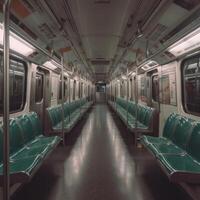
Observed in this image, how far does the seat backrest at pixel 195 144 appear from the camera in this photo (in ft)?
8.95

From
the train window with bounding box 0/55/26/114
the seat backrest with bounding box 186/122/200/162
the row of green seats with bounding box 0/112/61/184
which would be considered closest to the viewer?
the row of green seats with bounding box 0/112/61/184

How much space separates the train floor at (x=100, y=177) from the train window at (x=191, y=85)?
1.26 m

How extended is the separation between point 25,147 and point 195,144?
8.72 ft

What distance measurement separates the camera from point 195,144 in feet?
9.20

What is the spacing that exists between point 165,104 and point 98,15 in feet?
8.50

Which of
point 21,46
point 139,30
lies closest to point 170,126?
point 139,30

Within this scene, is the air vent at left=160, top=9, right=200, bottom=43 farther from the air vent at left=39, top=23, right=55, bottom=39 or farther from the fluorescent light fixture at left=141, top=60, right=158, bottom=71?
the air vent at left=39, top=23, right=55, bottom=39

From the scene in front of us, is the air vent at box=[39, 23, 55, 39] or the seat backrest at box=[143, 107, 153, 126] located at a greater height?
the air vent at box=[39, 23, 55, 39]

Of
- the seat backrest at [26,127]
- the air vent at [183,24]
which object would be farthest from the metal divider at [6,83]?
the air vent at [183,24]

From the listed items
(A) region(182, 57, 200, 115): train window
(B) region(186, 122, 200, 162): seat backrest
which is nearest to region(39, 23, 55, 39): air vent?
(A) region(182, 57, 200, 115): train window

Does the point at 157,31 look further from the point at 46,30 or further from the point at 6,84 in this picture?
the point at 6,84

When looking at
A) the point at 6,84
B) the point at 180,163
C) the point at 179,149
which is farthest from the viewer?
the point at 179,149

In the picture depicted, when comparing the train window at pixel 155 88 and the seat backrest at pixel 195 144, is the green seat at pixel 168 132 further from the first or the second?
the train window at pixel 155 88

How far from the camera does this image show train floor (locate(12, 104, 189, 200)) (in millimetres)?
2580
